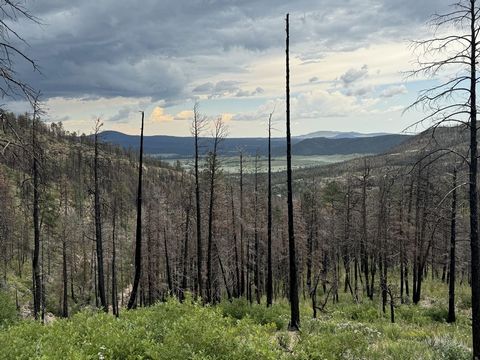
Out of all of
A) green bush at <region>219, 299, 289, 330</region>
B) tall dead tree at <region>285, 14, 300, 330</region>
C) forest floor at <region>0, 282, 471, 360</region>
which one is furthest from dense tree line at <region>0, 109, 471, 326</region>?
forest floor at <region>0, 282, 471, 360</region>

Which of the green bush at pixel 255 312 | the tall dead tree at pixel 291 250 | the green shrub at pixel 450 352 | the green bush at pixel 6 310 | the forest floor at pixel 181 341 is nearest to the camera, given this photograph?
the forest floor at pixel 181 341

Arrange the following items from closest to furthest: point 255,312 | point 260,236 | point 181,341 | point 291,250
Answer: point 181,341 → point 291,250 → point 255,312 → point 260,236

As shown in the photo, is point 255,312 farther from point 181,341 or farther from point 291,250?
point 181,341

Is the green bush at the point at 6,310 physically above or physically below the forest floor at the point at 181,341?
below

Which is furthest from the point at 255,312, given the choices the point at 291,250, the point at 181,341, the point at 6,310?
the point at 181,341

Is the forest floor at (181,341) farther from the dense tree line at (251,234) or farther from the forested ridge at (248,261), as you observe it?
the dense tree line at (251,234)

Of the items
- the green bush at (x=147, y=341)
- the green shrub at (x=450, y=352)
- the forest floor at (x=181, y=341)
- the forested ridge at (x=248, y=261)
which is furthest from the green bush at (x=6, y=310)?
the green shrub at (x=450, y=352)

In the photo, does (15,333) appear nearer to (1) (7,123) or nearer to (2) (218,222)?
(1) (7,123)

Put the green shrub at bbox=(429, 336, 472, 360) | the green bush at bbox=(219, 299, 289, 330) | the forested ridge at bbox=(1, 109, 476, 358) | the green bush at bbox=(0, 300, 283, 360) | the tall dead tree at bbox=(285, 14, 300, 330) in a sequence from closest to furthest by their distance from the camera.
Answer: the green bush at bbox=(0, 300, 283, 360), the green shrub at bbox=(429, 336, 472, 360), the tall dead tree at bbox=(285, 14, 300, 330), the green bush at bbox=(219, 299, 289, 330), the forested ridge at bbox=(1, 109, 476, 358)

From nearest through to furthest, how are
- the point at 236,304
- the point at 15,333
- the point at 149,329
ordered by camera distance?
the point at 15,333
the point at 149,329
the point at 236,304

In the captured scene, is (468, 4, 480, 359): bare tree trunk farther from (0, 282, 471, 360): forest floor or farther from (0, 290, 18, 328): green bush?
(0, 290, 18, 328): green bush

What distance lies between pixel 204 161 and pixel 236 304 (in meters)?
9.66

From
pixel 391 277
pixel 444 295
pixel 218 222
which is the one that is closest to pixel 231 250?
pixel 218 222

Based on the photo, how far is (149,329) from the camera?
9.55 m
